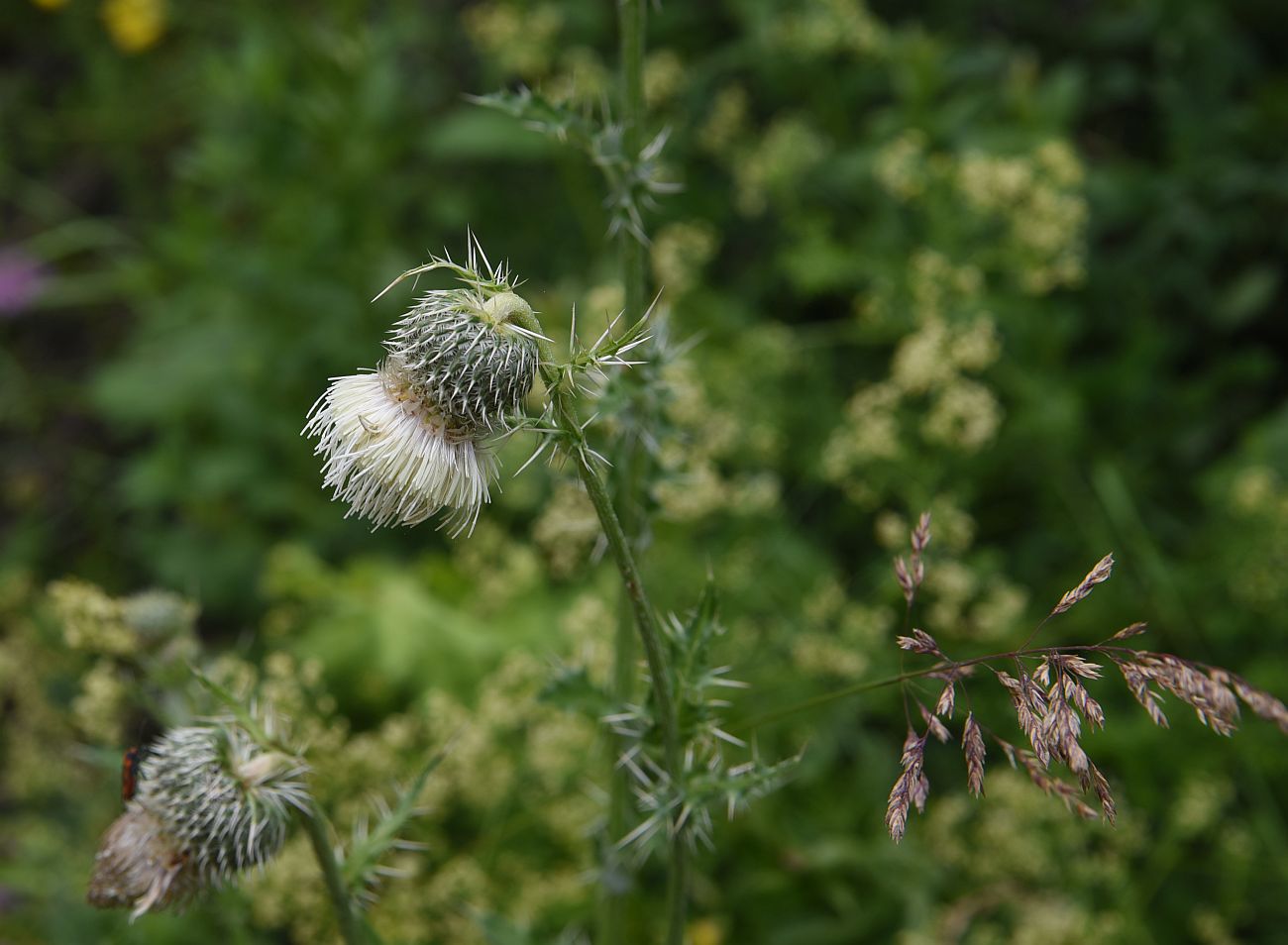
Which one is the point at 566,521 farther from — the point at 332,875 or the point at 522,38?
the point at 522,38

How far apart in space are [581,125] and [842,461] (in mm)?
1482

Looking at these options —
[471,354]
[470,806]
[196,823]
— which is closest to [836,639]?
[470,806]

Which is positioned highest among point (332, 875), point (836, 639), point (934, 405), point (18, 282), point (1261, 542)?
point (332, 875)

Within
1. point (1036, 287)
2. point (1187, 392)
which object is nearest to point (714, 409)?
point (1036, 287)

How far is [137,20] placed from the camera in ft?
18.7

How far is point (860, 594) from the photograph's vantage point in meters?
3.84

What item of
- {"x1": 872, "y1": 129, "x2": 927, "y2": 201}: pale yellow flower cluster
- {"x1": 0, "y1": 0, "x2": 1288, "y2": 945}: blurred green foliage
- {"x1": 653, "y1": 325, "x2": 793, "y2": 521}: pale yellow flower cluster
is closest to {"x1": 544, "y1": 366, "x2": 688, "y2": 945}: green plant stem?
{"x1": 0, "y1": 0, "x2": 1288, "y2": 945}: blurred green foliage

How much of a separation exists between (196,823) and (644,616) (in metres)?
0.81

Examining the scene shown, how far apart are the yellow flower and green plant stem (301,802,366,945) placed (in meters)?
4.88

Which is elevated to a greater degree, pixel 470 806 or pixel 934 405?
pixel 934 405

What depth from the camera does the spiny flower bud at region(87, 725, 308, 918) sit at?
1.93m

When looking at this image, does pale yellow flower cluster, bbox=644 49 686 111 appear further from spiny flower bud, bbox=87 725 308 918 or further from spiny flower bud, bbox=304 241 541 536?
spiny flower bud, bbox=87 725 308 918

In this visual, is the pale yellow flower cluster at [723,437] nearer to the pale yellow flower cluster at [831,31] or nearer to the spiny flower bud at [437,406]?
the pale yellow flower cluster at [831,31]

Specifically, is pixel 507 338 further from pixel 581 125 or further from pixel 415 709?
pixel 415 709
